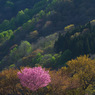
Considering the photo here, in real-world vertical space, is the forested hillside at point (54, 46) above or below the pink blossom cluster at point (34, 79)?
below

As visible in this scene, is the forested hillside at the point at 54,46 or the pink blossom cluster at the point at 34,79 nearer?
the pink blossom cluster at the point at 34,79

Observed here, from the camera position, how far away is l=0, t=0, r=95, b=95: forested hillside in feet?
74.1

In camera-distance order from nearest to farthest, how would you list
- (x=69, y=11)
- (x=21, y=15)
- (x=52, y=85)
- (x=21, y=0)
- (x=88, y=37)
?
(x=52, y=85), (x=88, y=37), (x=69, y=11), (x=21, y=15), (x=21, y=0)

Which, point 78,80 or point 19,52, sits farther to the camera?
point 19,52

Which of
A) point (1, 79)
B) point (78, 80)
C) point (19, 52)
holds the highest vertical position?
point (1, 79)

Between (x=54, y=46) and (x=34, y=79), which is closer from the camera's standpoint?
(x=34, y=79)

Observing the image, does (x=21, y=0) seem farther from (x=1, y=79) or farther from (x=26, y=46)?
(x=1, y=79)

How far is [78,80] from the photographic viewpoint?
70.7 ft

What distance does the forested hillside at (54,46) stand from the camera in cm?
2258

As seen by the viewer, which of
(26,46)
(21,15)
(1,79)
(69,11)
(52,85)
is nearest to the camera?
(52,85)

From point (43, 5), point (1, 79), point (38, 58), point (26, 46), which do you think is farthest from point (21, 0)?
point (1, 79)

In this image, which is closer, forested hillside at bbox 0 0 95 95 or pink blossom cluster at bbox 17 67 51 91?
pink blossom cluster at bbox 17 67 51 91

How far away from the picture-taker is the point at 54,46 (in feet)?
171

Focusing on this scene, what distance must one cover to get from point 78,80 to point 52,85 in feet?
9.82
